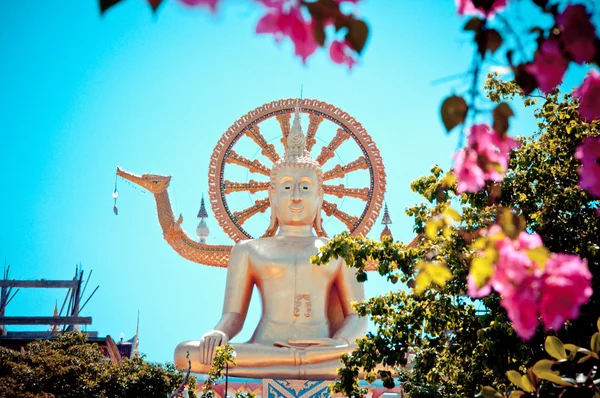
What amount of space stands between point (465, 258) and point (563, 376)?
13.3 feet

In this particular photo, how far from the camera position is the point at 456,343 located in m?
9.12

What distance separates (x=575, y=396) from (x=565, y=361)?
245 millimetres

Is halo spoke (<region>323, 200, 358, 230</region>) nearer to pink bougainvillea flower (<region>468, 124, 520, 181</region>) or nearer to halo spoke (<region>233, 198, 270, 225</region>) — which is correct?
halo spoke (<region>233, 198, 270, 225</region>)

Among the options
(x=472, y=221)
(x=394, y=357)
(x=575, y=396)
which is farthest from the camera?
(x=472, y=221)

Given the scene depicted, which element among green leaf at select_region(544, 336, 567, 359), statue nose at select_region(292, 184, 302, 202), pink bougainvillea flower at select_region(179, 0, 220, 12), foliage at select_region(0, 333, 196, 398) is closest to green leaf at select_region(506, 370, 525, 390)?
green leaf at select_region(544, 336, 567, 359)

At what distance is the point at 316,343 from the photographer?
1214 cm

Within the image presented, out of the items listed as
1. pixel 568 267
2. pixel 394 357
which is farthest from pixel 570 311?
pixel 394 357

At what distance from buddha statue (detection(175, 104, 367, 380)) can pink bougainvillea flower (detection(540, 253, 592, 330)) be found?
937 centimetres

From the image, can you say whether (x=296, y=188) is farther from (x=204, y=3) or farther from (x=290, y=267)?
(x=204, y=3)

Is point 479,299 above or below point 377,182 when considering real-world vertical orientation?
below

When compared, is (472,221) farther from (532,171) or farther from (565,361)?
(565,361)

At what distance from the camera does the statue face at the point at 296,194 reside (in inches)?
526

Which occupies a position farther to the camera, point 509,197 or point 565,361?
point 509,197

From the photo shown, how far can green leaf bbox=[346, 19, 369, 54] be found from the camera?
8.61 ft
